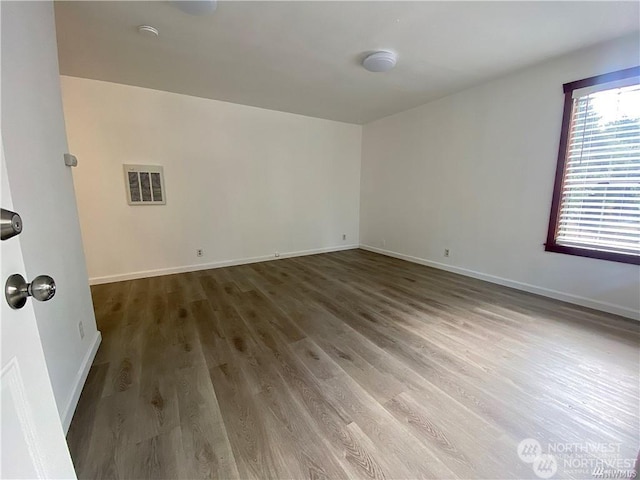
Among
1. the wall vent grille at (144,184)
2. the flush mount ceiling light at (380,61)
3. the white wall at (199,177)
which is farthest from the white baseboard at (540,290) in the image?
the wall vent grille at (144,184)

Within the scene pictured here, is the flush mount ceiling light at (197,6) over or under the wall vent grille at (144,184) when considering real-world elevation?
over

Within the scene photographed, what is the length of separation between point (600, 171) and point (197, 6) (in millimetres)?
3887

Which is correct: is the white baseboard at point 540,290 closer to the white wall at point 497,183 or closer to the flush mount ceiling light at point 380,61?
the white wall at point 497,183

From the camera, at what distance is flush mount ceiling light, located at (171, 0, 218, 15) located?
188cm

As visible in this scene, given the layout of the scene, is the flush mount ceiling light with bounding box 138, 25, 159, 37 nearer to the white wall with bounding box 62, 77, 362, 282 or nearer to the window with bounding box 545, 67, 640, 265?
the white wall with bounding box 62, 77, 362, 282

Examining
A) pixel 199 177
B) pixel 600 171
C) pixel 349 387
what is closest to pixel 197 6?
pixel 199 177

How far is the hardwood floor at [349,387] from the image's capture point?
1.23 meters

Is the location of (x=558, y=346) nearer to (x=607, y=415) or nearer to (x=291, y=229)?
(x=607, y=415)

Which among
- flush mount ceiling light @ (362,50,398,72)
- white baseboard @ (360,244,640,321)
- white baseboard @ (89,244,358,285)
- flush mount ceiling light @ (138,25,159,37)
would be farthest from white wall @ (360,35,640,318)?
flush mount ceiling light @ (138,25,159,37)

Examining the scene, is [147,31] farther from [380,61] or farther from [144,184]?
[380,61]

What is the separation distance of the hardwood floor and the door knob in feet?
3.43

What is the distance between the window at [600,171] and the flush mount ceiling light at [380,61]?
6.10ft

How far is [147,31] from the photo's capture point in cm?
221

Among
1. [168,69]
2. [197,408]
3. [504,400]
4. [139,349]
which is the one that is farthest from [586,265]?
[168,69]
